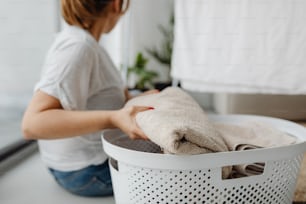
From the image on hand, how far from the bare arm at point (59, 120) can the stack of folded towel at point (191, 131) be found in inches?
2.9

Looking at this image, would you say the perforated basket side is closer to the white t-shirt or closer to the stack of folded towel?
the stack of folded towel

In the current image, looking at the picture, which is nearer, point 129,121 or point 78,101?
point 129,121

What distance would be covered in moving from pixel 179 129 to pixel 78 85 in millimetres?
366

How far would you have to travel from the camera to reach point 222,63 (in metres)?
1.29

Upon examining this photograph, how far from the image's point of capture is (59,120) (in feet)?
2.58

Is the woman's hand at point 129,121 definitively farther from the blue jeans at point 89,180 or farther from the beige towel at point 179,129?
the blue jeans at point 89,180

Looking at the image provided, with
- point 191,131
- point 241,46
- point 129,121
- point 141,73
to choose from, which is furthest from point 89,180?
point 141,73

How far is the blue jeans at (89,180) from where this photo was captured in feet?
3.11

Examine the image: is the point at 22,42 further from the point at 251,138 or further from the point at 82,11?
the point at 251,138

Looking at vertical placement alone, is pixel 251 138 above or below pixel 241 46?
below

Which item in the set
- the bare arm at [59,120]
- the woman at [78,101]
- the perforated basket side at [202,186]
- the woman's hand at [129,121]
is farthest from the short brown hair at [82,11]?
the perforated basket side at [202,186]

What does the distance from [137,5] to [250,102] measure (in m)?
0.89

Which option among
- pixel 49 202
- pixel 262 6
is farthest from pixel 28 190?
pixel 262 6

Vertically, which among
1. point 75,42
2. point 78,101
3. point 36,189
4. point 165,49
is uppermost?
point 75,42
